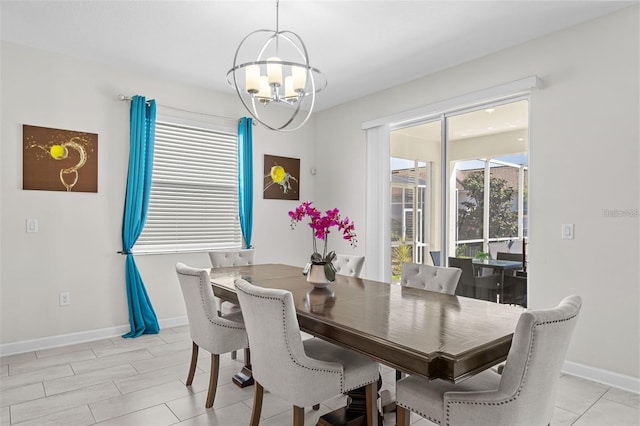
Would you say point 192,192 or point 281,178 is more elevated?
point 281,178

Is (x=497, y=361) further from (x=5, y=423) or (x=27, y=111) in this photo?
(x=27, y=111)

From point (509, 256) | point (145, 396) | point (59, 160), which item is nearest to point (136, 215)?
point (59, 160)

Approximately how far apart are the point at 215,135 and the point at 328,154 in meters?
1.57

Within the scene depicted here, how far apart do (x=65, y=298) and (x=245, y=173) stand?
7.49 ft

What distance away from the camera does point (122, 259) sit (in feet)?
13.4

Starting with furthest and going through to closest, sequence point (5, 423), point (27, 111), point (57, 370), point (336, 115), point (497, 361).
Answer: point (336, 115) → point (27, 111) → point (57, 370) → point (5, 423) → point (497, 361)

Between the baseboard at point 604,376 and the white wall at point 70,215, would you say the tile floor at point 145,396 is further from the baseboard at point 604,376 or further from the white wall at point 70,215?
the white wall at point 70,215

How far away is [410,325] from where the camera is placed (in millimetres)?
1736

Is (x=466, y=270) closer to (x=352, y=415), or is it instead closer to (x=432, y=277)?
(x=432, y=277)

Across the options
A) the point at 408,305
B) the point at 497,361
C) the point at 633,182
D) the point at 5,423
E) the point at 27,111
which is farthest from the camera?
the point at 27,111

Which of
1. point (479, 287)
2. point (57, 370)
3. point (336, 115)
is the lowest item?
point (57, 370)

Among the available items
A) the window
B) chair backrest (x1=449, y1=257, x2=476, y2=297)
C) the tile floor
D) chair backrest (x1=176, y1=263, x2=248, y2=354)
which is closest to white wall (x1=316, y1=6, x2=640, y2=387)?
the tile floor

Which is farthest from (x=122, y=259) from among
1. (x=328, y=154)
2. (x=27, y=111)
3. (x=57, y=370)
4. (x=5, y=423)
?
(x=328, y=154)

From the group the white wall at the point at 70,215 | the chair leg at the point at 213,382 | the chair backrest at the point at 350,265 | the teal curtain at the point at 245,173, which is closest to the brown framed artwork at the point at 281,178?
the teal curtain at the point at 245,173
